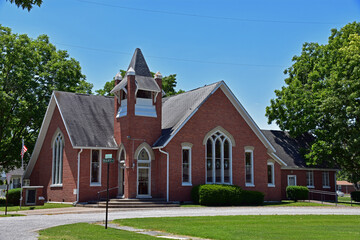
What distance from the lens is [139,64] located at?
110ft

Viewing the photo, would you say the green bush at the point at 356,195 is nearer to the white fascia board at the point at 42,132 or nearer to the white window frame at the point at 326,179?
the white window frame at the point at 326,179

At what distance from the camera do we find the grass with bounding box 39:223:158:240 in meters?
12.8

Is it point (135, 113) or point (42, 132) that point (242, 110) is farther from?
point (42, 132)

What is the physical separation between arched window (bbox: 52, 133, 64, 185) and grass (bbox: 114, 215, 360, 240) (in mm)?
16134

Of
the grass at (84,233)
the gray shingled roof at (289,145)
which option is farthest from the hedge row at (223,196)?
the grass at (84,233)

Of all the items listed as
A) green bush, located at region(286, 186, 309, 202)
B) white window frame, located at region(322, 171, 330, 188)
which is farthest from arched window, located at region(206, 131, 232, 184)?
white window frame, located at region(322, 171, 330, 188)

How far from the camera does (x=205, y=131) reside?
32375 mm

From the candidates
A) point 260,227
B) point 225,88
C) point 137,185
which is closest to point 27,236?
point 260,227

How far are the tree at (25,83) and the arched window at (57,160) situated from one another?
6031 millimetres

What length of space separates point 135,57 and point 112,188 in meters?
10.0

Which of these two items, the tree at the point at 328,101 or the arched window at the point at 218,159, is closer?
the arched window at the point at 218,159

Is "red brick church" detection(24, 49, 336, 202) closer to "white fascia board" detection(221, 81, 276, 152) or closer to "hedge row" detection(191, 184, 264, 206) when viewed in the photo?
"white fascia board" detection(221, 81, 276, 152)

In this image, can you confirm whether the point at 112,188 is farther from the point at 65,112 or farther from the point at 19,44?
the point at 19,44

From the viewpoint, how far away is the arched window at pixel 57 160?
33003 mm
